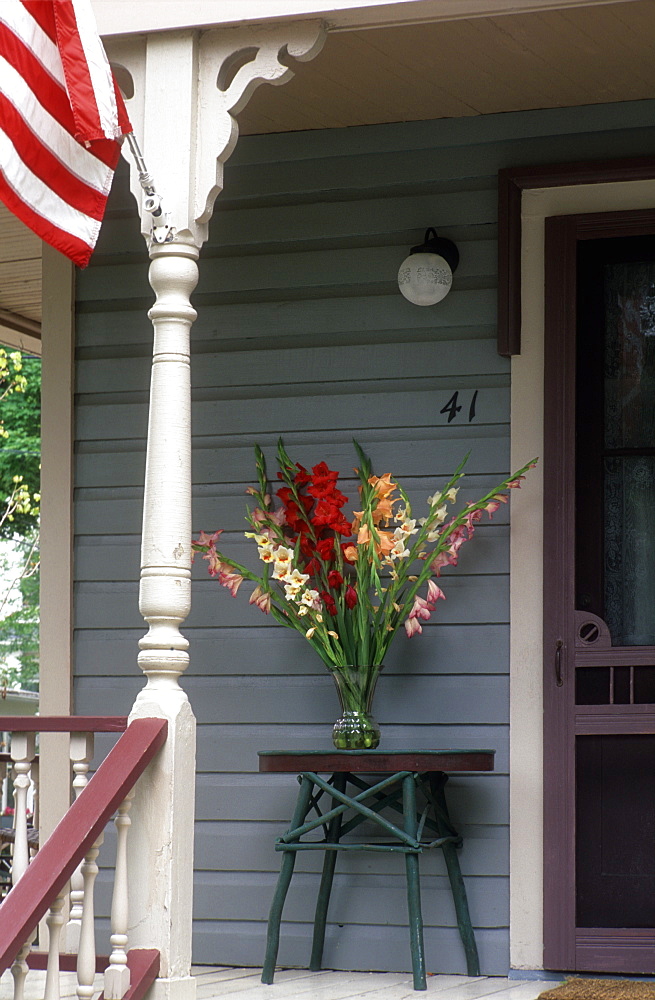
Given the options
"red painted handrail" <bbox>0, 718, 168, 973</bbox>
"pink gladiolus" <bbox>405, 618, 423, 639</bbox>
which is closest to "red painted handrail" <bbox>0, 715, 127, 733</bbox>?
"red painted handrail" <bbox>0, 718, 168, 973</bbox>

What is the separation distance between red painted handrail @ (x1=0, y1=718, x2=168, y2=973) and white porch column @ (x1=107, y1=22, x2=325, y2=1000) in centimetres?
9

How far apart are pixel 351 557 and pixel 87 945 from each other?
1.50m

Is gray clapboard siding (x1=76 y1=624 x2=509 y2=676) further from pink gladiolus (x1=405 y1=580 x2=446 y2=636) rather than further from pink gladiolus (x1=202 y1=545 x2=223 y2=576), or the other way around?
pink gladiolus (x1=202 y1=545 x2=223 y2=576)

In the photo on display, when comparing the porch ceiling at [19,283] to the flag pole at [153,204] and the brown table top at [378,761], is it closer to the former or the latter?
the flag pole at [153,204]

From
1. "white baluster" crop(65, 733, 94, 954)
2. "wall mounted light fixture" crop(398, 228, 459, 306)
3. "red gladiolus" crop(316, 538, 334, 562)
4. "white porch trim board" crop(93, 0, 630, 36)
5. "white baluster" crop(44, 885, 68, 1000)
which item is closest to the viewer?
"white baluster" crop(44, 885, 68, 1000)

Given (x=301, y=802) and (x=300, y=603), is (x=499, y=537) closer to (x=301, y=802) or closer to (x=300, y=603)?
(x=300, y=603)

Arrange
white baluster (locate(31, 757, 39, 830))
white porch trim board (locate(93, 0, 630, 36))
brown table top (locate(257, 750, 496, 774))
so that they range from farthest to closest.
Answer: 1. white baluster (locate(31, 757, 39, 830))
2. brown table top (locate(257, 750, 496, 774))
3. white porch trim board (locate(93, 0, 630, 36))

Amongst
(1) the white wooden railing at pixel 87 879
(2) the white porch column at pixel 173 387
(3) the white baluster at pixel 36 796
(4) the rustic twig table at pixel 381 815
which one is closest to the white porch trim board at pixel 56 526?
(3) the white baluster at pixel 36 796

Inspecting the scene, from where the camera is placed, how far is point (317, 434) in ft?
14.3

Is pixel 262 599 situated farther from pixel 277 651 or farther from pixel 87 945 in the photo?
pixel 87 945

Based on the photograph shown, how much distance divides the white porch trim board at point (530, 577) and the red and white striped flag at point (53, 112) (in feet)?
5.33

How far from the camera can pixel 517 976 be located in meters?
3.88

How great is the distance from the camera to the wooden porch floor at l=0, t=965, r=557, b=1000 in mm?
3531

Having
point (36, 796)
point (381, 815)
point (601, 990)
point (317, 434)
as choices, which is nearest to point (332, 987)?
point (381, 815)
